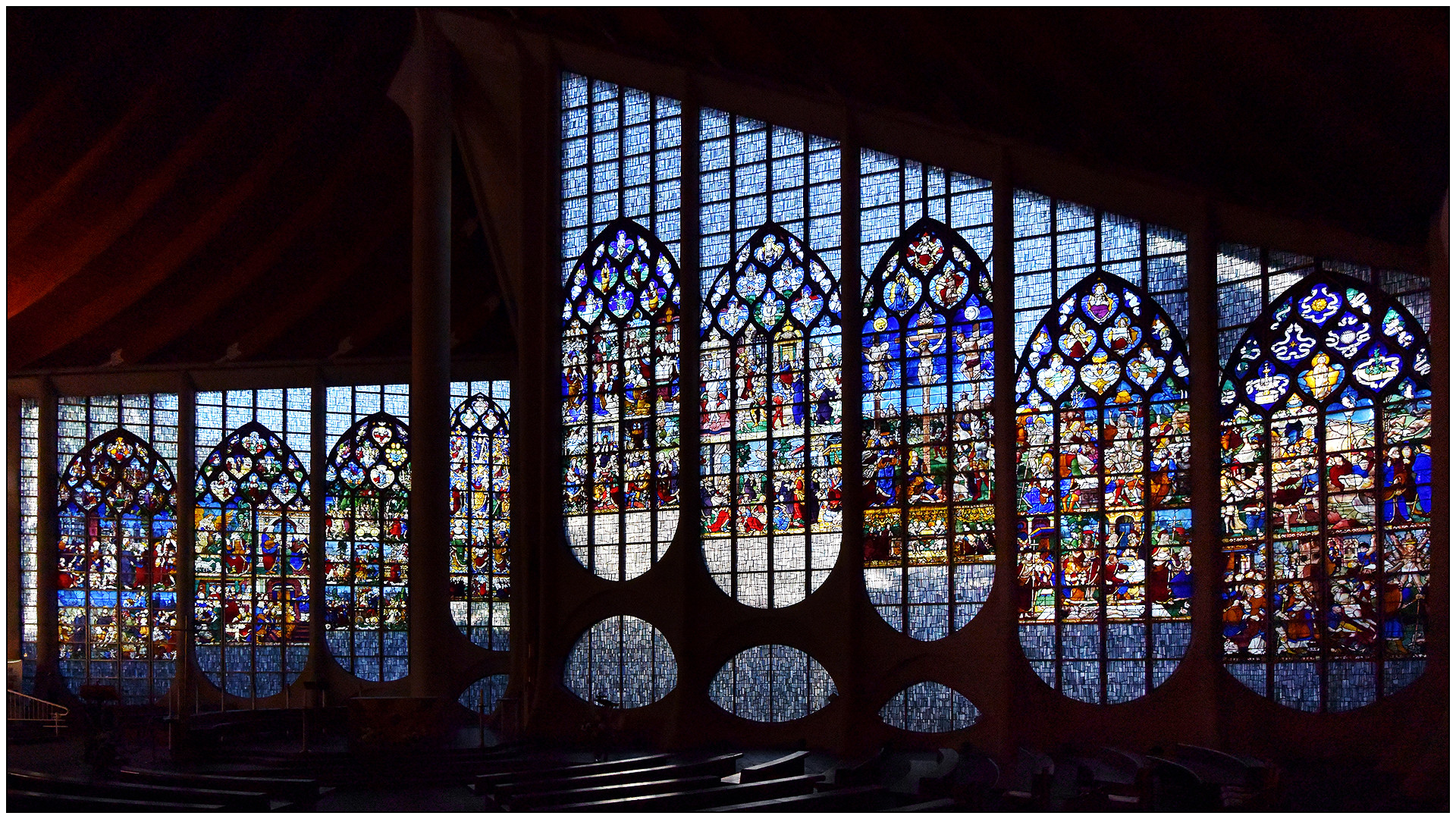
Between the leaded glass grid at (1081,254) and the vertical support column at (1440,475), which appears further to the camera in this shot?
the leaded glass grid at (1081,254)

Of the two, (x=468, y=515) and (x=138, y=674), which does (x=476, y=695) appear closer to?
(x=468, y=515)

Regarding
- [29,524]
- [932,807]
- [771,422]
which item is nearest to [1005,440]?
A: [771,422]

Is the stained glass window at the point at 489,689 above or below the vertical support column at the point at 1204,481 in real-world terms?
below

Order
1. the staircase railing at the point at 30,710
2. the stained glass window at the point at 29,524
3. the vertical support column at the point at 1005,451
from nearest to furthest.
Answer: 1. the vertical support column at the point at 1005,451
2. the staircase railing at the point at 30,710
3. the stained glass window at the point at 29,524

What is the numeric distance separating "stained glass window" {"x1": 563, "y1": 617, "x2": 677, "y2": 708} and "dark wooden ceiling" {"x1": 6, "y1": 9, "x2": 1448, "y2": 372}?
511 cm

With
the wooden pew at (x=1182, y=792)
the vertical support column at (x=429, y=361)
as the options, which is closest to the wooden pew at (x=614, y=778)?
the wooden pew at (x=1182, y=792)

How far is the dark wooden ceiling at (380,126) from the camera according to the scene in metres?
9.95

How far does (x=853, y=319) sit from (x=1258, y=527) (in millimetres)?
4228

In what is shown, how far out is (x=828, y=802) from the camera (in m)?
9.35

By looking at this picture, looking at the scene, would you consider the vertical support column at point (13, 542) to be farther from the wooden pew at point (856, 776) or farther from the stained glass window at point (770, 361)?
the wooden pew at point (856, 776)

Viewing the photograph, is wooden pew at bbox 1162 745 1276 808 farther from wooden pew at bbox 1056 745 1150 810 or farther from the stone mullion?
the stone mullion

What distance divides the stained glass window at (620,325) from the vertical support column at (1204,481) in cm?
520

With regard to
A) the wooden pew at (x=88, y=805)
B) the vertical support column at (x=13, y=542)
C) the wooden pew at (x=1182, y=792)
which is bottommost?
the wooden pew at (x=88, y=805)

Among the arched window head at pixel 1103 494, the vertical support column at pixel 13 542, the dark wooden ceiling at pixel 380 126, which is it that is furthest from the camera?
the vertical support column at pixel 13 542
